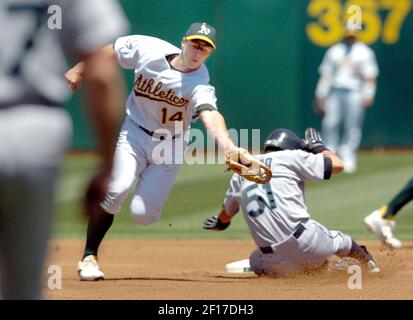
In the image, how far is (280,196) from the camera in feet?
22.6

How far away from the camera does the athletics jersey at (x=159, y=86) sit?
7.29 m

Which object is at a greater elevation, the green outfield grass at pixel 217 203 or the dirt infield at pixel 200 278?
the green outfield grass at pixel 217 203

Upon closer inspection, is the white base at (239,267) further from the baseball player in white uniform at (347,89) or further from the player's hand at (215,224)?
the baseball player in white uniform at (347,89)

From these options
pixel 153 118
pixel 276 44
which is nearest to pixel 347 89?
pixel 276 44

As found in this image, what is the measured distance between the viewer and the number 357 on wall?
1819cm

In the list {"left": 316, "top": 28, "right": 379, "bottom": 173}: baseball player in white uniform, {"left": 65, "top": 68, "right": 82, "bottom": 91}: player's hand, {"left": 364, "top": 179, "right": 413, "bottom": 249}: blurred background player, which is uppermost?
{"left": 316, "top": 28, "right": 379, "bottom": 173}: baseball player in white uniform

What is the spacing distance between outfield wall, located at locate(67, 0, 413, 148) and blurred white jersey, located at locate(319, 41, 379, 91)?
1.12m

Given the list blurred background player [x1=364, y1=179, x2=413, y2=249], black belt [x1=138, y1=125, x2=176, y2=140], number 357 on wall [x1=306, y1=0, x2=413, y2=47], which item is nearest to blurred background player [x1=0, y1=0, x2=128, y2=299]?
black belt [x1=138, y1=125, x2=176, y2=140]

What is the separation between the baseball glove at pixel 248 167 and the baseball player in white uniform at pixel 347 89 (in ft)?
32.9

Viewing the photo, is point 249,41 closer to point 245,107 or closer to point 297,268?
point 245,107

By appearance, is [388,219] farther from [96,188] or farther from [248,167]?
[96,188]

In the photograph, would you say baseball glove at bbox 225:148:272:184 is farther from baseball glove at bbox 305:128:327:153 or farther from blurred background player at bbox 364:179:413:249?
blurred background player at bbox 364:179:413:249

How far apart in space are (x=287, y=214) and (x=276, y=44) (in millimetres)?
11726

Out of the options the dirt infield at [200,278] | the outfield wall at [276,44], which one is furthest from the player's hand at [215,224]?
the outfield wall at [276,44]
